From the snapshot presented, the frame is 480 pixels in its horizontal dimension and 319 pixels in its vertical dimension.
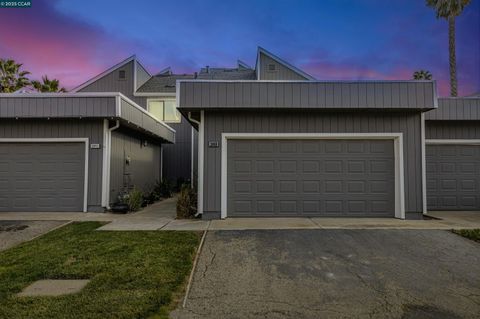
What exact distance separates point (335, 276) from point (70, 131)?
28.4 feet

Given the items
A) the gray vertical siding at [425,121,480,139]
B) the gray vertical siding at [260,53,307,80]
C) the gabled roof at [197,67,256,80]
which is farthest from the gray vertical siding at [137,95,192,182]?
the gray vertical siding at [425,121,480,139]

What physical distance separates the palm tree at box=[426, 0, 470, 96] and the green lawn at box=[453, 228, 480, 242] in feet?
43.8

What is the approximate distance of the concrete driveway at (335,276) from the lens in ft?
9.98

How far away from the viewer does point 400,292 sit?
3463 mm

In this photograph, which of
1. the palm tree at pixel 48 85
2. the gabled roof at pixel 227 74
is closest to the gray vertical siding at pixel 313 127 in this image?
the gabled roof at pixel 227 74

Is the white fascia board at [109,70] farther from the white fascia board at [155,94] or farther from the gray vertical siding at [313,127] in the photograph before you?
the gray vertical siding at [313,127]

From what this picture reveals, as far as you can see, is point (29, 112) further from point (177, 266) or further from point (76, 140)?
point (177, 266)

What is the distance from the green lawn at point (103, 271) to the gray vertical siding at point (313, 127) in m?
2.15

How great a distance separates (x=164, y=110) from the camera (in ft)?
53.0

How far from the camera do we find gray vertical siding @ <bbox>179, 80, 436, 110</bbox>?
742 cm

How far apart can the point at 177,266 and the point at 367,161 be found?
19.3ft

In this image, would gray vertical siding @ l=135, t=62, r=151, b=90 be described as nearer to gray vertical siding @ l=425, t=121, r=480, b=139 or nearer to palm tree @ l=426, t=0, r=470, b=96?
gray vertical siding @ l=425, t=121, r=480, b=139

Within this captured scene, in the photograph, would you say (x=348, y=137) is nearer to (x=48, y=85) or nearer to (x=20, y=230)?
(x=20, y=230)

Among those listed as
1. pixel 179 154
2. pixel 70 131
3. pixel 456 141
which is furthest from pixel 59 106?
pixel 456 141
